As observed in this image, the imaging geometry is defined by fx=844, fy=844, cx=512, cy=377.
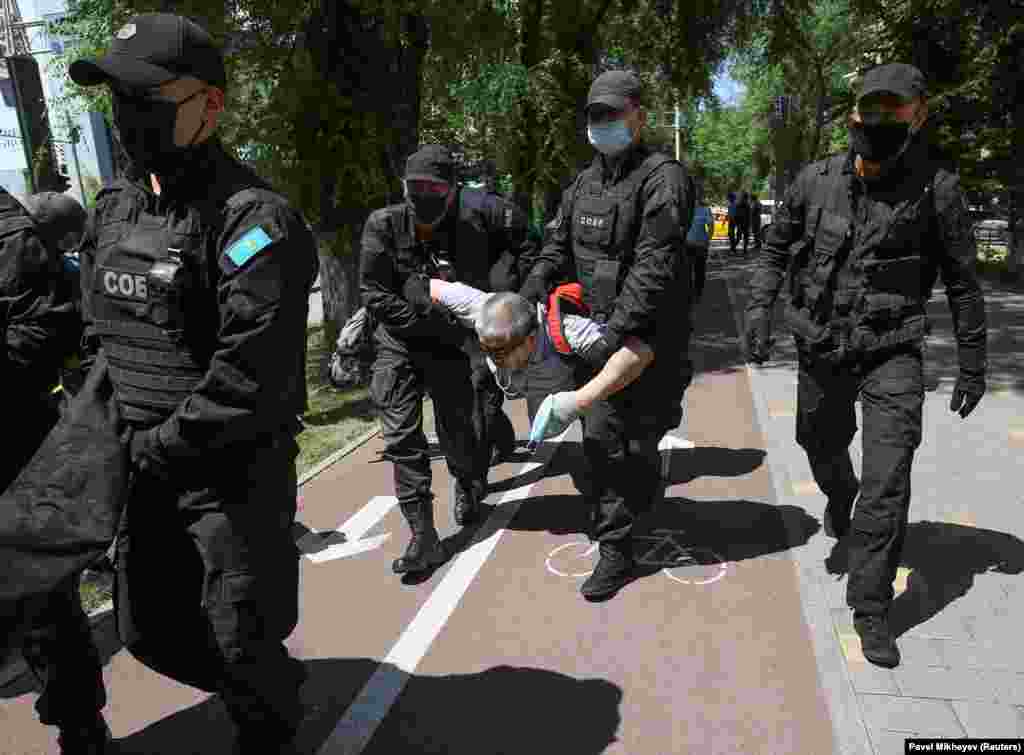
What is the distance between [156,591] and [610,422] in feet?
7.20

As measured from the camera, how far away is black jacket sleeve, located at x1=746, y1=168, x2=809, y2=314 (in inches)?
158

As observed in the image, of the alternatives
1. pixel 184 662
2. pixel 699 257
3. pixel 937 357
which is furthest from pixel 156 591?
pixel 699 257

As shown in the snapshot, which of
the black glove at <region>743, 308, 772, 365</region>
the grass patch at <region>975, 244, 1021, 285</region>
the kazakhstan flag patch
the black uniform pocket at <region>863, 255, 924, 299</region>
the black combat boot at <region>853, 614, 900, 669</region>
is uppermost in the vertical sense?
the kazakhstan flag patch

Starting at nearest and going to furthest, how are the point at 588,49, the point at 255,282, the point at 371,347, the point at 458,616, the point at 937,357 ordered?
the point at 255,282 < the point at 458,616 < the point at 371,347 < the point at 937,357 < the point at 588,49

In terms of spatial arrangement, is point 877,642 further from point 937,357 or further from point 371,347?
point 937,357

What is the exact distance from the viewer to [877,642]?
3404 mm

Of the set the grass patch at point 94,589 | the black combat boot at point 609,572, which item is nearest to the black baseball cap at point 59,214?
the grass patch at point 94,589

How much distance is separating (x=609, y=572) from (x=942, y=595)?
5.03 feet

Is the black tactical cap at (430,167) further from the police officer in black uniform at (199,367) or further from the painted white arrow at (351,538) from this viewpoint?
the painted white arrow at (351,538)

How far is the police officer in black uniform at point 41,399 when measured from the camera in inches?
112

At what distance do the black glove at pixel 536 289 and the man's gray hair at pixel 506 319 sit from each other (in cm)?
73

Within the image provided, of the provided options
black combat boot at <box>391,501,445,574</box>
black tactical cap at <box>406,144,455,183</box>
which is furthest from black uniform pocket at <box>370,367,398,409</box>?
black tactical cap at <box>406,144,455,183</box>

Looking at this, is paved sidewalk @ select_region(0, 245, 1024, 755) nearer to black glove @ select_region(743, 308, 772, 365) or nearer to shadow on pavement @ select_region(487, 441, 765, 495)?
shadow on pavement @ select_region(487, 441, 765, 495)

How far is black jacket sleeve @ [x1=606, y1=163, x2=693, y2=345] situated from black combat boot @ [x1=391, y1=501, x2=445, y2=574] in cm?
153
